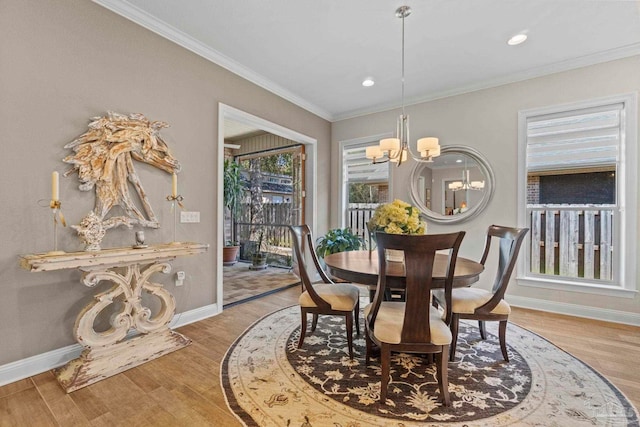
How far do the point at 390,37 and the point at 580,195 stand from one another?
9.18 ft

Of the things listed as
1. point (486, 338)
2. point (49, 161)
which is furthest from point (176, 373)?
point (486, 338)

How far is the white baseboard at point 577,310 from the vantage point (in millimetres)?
2877

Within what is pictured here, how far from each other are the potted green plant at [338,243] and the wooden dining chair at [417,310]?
2.50m

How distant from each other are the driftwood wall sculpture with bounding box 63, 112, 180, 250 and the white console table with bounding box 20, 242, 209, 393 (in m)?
0.21

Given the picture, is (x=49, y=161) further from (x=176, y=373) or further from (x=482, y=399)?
(x=482, y=399)

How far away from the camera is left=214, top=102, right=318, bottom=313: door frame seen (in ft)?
10.1

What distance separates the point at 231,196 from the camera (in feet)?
19.2

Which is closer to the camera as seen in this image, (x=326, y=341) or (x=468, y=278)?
(x=468, y=278)

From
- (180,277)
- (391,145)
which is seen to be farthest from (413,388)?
(180,277)

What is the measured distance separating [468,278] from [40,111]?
3138mm

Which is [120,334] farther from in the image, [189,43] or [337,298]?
[189,43]

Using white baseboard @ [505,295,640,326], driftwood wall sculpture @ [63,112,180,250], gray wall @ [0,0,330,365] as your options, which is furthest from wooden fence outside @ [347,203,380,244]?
driftwood wall sculpture @ [63,112,180,250]

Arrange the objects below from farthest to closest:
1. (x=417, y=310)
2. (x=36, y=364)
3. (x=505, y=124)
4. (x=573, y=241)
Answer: (x=505, y=124) → (x=573, y=241) → (x=36, y=364) → (x=417, y=310)

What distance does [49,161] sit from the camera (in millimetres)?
1983
